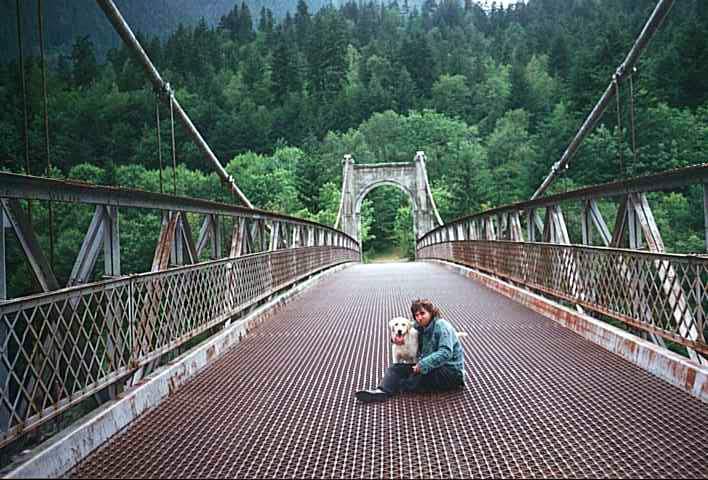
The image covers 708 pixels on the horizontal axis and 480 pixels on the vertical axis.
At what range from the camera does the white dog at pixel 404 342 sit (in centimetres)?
480

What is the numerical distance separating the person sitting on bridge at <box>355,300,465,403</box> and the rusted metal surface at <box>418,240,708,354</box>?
4.18 ft

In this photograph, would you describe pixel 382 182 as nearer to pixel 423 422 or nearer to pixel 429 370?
pixel 429 370

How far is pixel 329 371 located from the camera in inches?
212

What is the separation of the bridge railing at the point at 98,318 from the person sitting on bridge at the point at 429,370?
1.37 metres

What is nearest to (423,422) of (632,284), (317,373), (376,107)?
(317,373)

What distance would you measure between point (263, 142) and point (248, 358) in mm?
68282

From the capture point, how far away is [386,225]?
76.1 meters

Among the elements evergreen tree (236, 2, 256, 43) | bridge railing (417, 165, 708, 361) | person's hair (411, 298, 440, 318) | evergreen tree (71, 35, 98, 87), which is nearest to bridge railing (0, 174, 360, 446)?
person's hair (411, 298, 440, 318)

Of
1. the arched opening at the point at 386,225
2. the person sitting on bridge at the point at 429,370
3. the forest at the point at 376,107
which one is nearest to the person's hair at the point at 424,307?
the person sitting on bridge at the point at 429,370

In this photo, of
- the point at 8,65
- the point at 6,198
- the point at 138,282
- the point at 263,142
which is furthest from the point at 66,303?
the point at 263,142

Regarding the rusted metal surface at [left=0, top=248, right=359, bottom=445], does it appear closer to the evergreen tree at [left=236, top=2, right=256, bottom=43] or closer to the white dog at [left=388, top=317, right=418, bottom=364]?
the white dog at [left=388, top=317, right=418, bottom=364]

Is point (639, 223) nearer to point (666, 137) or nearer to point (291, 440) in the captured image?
point (291, 440)

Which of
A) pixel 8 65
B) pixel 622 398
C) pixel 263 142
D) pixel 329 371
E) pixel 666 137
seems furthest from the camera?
pixel 263 142

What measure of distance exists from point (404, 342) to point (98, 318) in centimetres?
179
